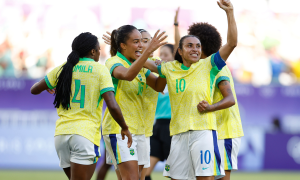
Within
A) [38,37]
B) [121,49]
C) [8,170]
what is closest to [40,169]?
[8,170]

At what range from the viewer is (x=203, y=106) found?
159 inches

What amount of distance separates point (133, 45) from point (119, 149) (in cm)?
120

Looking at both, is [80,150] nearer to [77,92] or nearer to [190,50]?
[77,92]

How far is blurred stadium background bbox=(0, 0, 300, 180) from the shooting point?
35.6 feet

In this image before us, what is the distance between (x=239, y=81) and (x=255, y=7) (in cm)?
326

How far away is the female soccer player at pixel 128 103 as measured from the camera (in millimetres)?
4316

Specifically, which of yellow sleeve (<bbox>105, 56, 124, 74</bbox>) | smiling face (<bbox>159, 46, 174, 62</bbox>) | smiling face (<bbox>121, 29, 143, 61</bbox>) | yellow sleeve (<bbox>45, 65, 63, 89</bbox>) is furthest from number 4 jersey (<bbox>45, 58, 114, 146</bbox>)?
smiling face (<bbox>159, 46, 174, 62</bbox>)

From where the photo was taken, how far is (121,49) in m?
4.68

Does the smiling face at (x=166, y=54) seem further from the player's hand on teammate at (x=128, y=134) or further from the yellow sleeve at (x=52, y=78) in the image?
the yellow sleeve at (x=52, y=78)

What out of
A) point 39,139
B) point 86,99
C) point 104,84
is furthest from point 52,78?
point 39,139

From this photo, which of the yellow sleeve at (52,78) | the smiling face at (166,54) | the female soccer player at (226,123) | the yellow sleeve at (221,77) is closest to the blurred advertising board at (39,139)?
the smiling face at (166,54)

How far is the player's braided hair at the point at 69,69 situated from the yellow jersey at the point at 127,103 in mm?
438

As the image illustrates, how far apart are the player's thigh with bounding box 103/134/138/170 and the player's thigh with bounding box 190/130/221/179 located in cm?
69

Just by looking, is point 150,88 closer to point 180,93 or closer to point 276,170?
point 180,93
